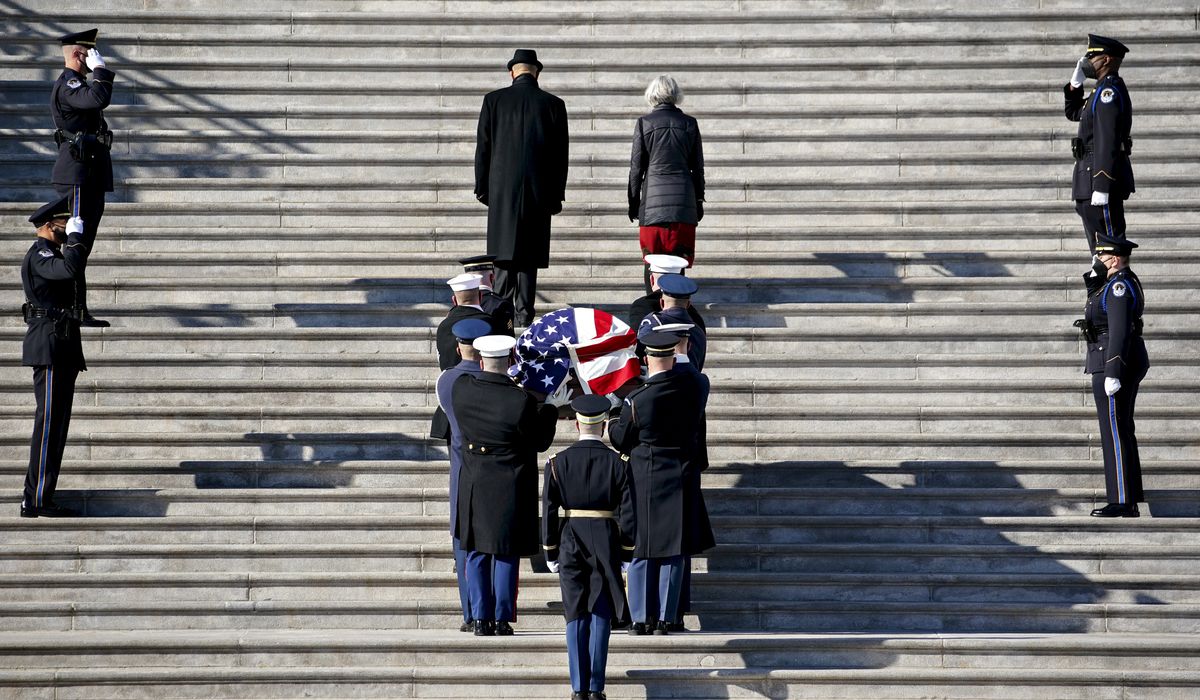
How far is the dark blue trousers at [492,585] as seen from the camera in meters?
9.87

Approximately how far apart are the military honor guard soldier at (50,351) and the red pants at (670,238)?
3.95 m

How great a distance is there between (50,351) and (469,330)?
3056 millimetres

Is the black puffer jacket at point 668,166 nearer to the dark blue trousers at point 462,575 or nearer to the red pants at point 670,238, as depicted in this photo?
the red pants at point 670,238

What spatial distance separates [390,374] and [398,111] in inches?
135

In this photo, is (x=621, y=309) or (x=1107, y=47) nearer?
(x=1107, y=47)

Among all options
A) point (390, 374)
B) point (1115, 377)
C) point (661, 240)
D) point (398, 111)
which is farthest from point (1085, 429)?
point (398, 111)

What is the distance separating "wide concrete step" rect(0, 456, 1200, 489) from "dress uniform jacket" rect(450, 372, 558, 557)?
173 cm

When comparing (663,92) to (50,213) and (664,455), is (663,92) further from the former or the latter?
(50,213)

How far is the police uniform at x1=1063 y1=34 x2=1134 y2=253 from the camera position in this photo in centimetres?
1244

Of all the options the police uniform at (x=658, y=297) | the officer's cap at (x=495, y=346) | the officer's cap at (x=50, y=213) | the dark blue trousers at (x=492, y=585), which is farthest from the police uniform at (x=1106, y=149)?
the officer's cap at (x=50, y=213)

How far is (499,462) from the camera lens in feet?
32.5

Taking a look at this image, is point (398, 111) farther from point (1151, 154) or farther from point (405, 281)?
point (1151, 154)

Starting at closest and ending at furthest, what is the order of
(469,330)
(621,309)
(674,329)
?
(674,329), (469,330), (621,309)

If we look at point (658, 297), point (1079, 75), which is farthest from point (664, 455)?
point (1079, 75)
